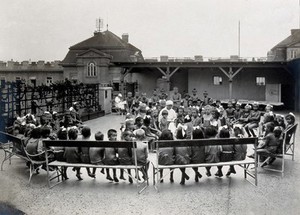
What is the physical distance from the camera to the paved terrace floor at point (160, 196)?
4.84 m

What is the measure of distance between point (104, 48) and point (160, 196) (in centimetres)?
2901

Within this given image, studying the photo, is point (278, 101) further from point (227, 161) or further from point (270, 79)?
point (227, 161)

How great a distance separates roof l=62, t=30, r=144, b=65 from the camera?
107ft

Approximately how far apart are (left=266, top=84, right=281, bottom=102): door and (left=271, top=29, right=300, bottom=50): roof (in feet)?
45.1

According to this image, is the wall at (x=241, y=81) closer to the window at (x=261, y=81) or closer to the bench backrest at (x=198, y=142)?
the window at (x=261, y=81)

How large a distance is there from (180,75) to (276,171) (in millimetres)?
22366

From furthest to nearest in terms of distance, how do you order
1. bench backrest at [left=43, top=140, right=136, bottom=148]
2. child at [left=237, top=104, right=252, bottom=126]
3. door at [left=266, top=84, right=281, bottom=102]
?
door at [left=266, top=84, right=281, bottom=102], child at [left=237, top=104, right=252, bottom=126], bench backrest at [left=43, top=140, right=136, bottom=148]

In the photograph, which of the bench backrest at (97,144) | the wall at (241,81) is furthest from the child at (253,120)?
the wall at (241,81)

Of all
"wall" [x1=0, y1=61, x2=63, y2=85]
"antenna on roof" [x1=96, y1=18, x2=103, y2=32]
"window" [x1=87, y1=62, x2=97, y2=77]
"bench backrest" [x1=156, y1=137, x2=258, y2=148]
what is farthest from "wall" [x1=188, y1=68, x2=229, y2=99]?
"bench backrest" [x1=156, y1=137, x2=258, y2=148]

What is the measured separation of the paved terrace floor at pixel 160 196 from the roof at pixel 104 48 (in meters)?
25.8

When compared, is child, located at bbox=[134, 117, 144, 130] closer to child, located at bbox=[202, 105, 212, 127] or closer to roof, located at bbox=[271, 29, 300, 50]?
child, located at bbox=[202, 105, 212, 127]

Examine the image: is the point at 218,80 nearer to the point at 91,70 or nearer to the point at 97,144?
the point at 91,70

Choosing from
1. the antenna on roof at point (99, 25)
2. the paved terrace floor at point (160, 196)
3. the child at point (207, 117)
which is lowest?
the paved terrace floor at point (160, 196)

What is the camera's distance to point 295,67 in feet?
72.2
